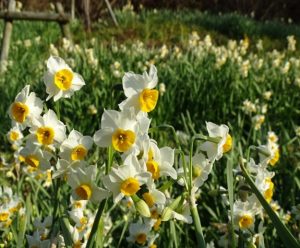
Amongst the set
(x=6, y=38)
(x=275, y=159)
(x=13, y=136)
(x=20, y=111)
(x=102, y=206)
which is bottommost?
(x=6, y=38)

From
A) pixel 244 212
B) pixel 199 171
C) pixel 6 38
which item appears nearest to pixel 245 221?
pixel 244 212

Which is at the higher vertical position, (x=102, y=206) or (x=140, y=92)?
(x=140, y=92)

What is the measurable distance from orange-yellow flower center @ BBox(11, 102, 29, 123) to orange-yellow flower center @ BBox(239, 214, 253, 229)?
530 mm

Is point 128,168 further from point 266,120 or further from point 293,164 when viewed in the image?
point 266,120

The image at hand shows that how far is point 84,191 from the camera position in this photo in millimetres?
1031

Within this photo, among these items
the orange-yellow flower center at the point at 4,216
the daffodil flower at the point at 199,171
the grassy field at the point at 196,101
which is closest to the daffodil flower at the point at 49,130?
the daffodil flower at the point at 199,171

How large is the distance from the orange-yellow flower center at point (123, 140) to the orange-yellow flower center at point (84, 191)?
0.11m

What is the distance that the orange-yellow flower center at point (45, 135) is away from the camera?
108 centimetres

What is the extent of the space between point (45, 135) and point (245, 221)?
492 mm

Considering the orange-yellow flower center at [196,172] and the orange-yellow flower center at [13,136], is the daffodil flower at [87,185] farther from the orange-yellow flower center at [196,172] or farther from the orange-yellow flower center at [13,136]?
the orange-yellow flower center at [13,136]

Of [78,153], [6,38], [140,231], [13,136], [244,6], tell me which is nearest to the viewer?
[78,153]

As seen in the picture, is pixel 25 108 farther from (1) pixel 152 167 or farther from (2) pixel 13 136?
(2) pixel 13 136

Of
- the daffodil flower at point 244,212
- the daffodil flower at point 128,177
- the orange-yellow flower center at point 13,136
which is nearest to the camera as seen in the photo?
the daffodil flower at point 128,177

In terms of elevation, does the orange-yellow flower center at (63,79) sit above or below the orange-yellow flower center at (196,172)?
above
